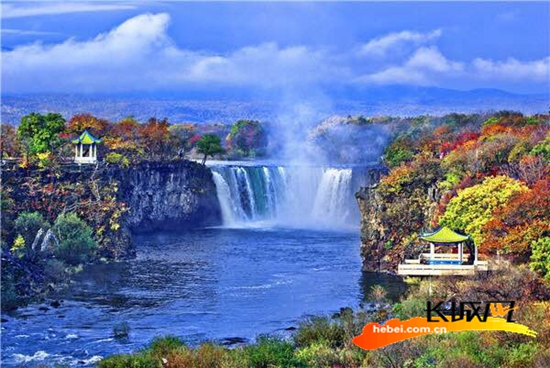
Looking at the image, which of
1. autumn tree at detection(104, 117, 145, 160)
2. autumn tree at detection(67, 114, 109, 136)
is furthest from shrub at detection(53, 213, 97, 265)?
autumn tree at detection(67, 114, 109, 136)

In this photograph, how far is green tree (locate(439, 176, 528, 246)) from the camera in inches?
2087

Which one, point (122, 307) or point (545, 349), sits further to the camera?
point (122, 307)

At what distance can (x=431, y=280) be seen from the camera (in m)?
49.5

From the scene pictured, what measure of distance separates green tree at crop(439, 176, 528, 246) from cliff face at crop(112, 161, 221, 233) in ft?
89.5

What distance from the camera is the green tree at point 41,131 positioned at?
7419 centimetres

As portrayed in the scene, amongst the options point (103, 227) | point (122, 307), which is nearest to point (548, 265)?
point (122, 307)

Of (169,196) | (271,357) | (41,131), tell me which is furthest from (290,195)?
(271,357)

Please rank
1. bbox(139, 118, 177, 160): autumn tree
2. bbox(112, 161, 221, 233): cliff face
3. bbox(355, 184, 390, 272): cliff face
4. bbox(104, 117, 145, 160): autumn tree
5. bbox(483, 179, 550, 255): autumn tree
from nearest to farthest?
1. bbox(483, 179, 550, 255): autumn tree
2. bbox(355, 184, 390, 272): cliff face
3. bbox(112, 161, 221, 233): cliff face
4. bbox(104, 117, 145, 160): autumn tree
5. bbox(139, 118, 177, 160): autumn tree

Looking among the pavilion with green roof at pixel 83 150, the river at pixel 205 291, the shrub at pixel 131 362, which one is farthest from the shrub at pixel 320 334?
the pavilion with green roof at pixel 83 150

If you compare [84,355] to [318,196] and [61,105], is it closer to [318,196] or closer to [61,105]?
[318,196]

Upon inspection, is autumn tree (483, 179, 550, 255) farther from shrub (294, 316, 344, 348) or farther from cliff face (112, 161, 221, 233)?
cliff face (112, 161, 221, 233)

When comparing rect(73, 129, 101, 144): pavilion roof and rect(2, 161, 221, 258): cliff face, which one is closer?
rect(2, 161, 221, 258): cliff face

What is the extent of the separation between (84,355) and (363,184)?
43049 mm

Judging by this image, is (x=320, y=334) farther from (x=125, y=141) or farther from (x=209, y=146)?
(x=209, y=146)
